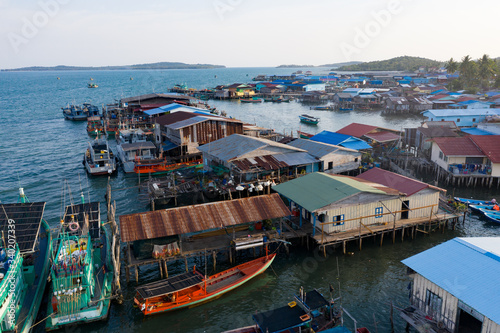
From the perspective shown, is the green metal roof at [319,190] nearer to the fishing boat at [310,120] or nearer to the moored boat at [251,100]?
the fishing boat at [310,120]

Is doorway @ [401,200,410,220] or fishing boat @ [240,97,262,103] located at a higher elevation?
fishing boat @ [240,97,262,103]

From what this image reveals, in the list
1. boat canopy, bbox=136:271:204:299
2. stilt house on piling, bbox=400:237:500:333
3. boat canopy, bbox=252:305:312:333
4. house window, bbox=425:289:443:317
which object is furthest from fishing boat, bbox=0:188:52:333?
house window, bbox=425:289:443:317

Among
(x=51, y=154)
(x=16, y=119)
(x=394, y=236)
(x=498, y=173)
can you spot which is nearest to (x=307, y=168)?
(x=394, y=236)

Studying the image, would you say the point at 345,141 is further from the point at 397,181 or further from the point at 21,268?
the point at 21,268

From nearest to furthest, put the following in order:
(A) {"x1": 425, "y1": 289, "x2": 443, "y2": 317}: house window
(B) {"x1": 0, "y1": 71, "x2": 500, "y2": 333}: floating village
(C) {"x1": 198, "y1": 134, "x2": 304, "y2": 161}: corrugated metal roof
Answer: (A) {"x1": 425, "y1": 289, "x2": 443, "y2": 317}: house window
(B) {"x1": 0, "y1": 71, "x2": 500, "y2": 333}: floating village
(C) {"x1": 198, "y1": 134, "x2": 304, "y2": 161}: corrugated metal roof

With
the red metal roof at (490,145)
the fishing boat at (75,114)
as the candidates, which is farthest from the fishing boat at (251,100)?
the red metal roof at (490,145)

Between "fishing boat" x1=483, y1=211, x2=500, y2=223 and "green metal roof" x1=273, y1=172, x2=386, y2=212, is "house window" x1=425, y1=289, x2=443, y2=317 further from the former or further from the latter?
"fishing boat" x1=483, y1=211, x2=500, y2=223

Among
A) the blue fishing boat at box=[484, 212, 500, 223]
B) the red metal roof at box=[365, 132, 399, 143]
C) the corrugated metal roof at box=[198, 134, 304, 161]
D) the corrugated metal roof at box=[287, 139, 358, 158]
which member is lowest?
the blue fishing boat at box=[484, 212, 500, 223]
